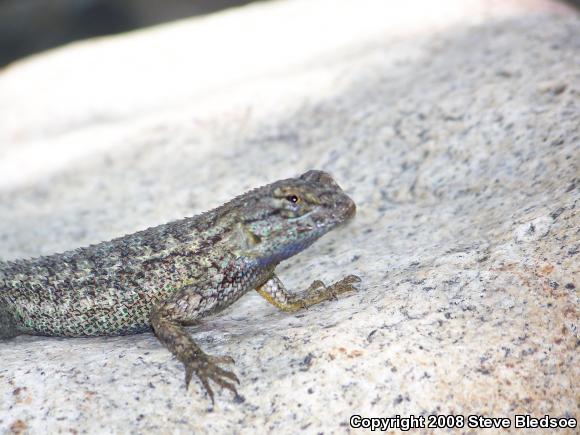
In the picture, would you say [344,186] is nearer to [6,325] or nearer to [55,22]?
[6,325]

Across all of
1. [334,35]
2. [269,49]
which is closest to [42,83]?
[269,49]

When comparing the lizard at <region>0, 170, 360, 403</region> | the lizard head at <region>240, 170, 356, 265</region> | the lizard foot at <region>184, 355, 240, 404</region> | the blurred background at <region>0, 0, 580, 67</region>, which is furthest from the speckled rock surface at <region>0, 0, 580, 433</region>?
the blurred background at <region>0, 0, 580, 67</region>

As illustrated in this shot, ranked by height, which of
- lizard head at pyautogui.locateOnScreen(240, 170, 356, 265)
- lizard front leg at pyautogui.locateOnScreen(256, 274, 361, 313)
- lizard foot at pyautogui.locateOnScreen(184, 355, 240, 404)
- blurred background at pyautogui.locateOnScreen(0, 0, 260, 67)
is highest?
blurred background at pyautogui.locateOnScreen(0, 0, 260, 67)

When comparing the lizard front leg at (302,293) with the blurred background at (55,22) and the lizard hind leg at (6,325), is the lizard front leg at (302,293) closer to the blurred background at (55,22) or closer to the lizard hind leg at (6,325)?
the lizard hind leg at (6,325)

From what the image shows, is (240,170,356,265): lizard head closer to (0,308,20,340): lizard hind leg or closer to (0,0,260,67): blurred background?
(0,308,20,340): lizard hind leg

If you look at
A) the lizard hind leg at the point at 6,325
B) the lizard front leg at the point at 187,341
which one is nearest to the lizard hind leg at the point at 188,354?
the lizard front leg at the point at 187,341

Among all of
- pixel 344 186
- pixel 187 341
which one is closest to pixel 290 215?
pixel 187 341
